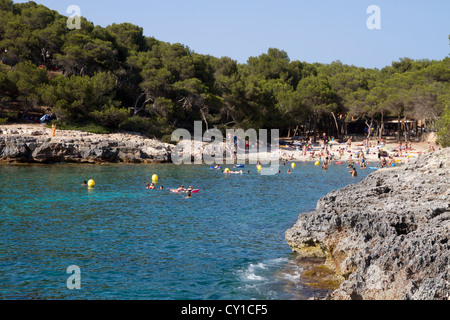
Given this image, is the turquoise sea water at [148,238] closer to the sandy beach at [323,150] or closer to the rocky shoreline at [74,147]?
the rocky shoreline at [74,147]

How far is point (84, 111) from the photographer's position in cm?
5131

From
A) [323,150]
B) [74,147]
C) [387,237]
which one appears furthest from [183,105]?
[387,237]

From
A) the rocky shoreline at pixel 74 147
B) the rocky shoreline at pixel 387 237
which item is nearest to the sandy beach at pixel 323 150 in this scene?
the rocky shoreline at pixel 74 147

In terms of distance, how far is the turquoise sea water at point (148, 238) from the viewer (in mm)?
13039

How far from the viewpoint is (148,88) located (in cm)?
5656

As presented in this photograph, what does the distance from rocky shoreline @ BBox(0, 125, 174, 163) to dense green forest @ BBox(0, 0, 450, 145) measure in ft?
11.3

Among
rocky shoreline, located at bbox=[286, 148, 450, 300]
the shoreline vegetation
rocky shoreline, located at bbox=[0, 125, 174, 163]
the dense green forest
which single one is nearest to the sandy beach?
rocky shoreline, located at bbox=[0, 125, 174, 163]

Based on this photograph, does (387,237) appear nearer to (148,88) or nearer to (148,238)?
(148,238)

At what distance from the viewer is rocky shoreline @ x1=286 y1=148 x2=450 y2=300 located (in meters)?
10.0

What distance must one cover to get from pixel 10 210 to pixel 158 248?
11.0 meters

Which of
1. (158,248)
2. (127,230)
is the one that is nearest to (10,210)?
(127,230)

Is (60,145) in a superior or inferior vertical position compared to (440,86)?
inferior

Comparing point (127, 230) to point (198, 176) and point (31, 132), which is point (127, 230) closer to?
point (198, 176)

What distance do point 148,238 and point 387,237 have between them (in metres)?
10.5
